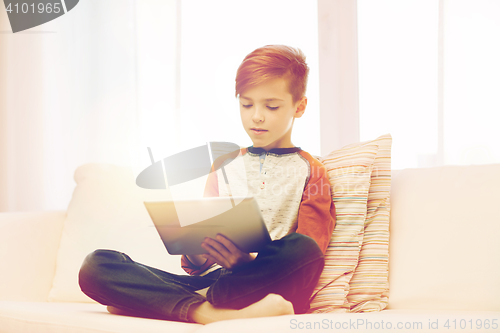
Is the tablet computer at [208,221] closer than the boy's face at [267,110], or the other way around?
the tablet computer at [208,221]

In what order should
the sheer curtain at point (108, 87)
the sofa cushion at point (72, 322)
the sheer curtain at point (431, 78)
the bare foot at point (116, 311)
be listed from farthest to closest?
the sheer curtain at point (108, 87)
the sheer curtain at point (431, 78)
the bare foot at point (116, 311)
the sofa cushion at point (72, 322)

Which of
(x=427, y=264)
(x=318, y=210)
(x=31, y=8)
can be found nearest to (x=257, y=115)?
(x=318, y=210)

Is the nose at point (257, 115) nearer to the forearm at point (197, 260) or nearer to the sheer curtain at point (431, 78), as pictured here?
the forearm at point (197, 260)

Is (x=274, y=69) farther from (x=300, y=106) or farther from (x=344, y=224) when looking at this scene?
(x=344, y=224)

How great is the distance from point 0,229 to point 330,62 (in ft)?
4.41

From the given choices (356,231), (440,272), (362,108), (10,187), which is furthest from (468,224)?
(10,187)

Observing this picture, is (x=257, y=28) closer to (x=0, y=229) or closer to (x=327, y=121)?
(x=327, y=121)

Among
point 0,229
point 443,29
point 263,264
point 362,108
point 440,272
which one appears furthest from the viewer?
point 362,108

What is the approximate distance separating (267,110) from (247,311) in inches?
19.2

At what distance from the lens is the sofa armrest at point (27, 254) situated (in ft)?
3.86

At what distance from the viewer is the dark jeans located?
0.82 meters

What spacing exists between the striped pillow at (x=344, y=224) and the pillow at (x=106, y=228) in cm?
46

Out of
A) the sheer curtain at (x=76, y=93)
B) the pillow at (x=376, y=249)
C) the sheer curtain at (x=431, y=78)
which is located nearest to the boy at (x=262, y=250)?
the pillow at (x=376, y=249)

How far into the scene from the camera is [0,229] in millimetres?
1220
